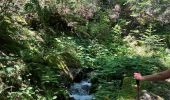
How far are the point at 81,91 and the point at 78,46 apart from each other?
142 inches

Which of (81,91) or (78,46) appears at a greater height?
(78,46)

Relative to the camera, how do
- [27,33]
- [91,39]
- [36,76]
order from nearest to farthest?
1. [36,76]
2. [27,33]
3. [91,39]

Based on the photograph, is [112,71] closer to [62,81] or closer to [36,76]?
[62,81]

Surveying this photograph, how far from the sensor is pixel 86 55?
12.5 m

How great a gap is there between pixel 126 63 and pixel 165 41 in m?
6.38

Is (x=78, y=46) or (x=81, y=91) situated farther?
(x=78, y=46)

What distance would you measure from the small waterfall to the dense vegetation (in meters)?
0.19

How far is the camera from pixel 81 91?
9.59 meters

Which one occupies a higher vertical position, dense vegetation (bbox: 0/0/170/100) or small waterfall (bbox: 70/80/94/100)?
dense vegetation (bbox: 0/0/170/100)

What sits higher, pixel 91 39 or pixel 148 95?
pixel 91 39

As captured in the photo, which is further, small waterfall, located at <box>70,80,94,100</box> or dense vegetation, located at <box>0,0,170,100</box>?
small waterfall, located at <box>70,80,94,100</box>

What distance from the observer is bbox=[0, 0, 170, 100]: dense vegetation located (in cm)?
759

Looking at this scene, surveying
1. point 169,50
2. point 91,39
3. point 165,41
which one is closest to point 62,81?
point 91,39

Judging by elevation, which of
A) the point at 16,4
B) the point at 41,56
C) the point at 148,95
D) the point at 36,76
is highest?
the point at 16,4
